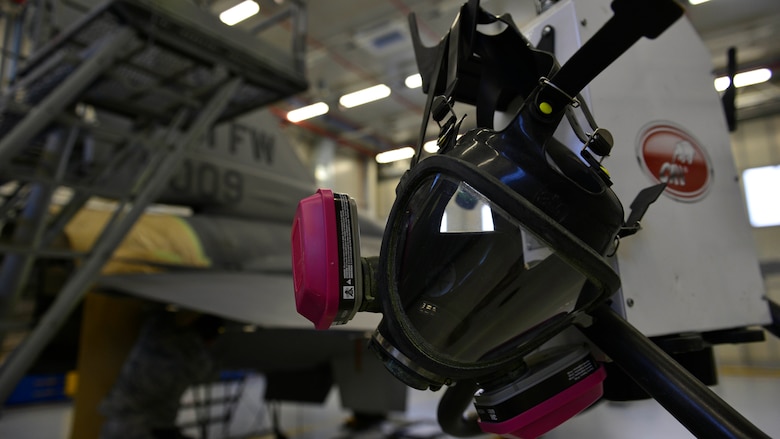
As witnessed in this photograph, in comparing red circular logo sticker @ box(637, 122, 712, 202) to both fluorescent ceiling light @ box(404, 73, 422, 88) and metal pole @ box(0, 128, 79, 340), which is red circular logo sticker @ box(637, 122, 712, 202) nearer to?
fluorescent ceiling light @ box(404, 73, 422, 88)

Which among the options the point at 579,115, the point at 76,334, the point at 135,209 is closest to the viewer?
the point at 579,115

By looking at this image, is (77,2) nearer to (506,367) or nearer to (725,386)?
(506,367)

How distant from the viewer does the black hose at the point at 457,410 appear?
59 cm

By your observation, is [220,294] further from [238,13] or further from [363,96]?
[363,96]

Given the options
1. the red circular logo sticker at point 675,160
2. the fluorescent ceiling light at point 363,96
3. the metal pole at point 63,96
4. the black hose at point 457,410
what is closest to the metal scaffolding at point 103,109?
the metal pole at point 63,96

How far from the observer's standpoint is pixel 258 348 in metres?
2.68

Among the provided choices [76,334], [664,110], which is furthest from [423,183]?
[76,334]

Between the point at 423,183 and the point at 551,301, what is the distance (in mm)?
168

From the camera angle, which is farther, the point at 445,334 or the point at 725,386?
the point at 725,386

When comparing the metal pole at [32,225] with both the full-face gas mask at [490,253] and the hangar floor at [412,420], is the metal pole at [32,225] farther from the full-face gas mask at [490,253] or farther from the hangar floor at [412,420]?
the full-face gas mask at [490,253]

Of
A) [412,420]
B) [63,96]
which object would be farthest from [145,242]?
[412,420]

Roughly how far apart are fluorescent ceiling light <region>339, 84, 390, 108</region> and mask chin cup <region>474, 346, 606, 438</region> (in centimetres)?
705

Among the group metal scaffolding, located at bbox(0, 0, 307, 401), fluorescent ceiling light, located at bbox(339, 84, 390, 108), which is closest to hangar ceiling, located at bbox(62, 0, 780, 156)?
fluorescent ceiling light, located at bbox(339, 84, 390, 108)

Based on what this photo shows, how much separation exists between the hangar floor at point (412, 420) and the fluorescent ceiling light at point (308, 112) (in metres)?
4.58
